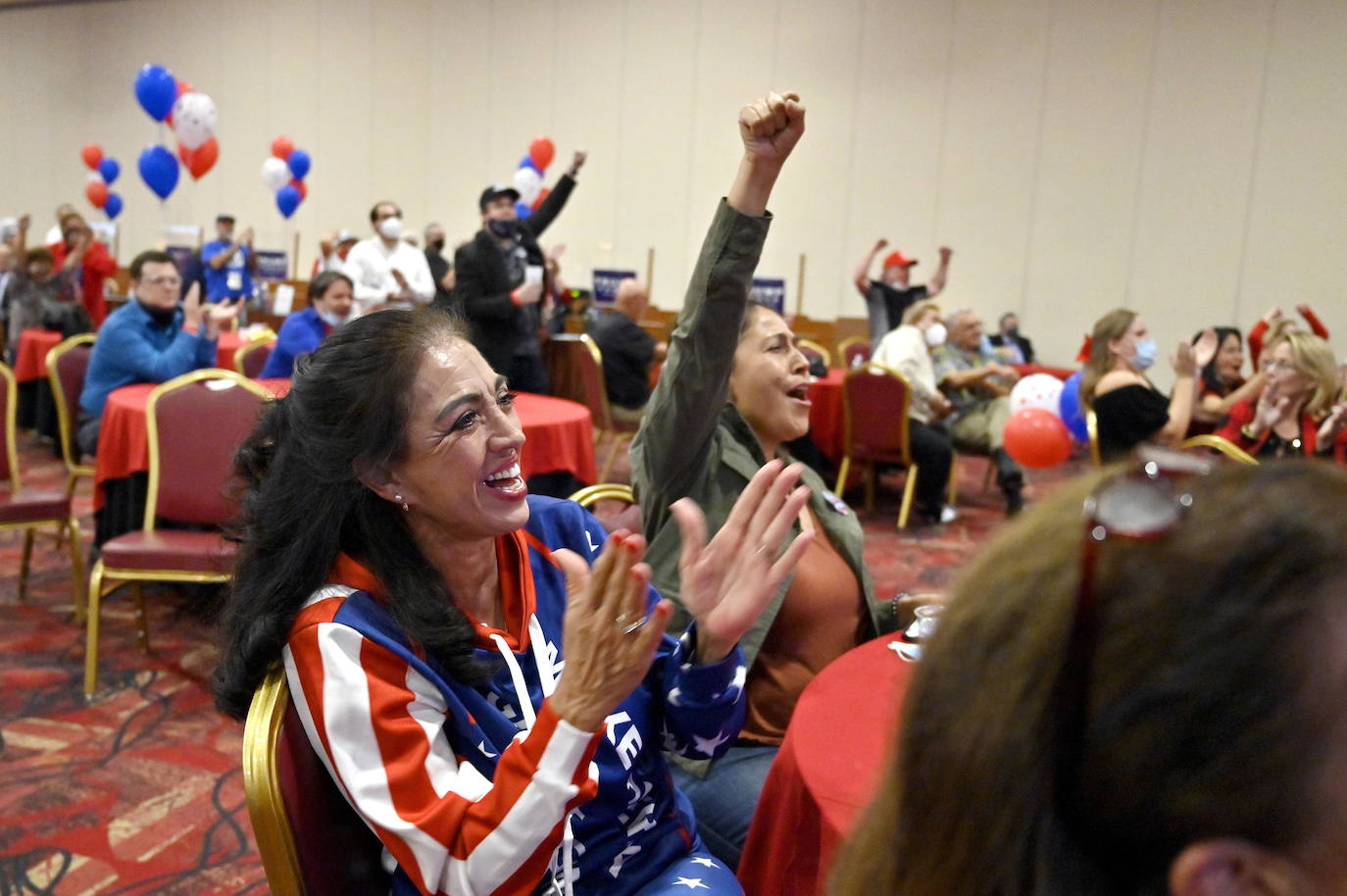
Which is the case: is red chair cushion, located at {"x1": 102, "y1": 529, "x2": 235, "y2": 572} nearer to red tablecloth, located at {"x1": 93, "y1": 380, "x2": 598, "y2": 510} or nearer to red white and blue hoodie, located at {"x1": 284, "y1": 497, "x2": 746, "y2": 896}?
red tablecloth, located at {"x1": 93, "y1": 380, "x2": 598, "y2": 510}

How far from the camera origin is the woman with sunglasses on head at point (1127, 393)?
420 centimetres

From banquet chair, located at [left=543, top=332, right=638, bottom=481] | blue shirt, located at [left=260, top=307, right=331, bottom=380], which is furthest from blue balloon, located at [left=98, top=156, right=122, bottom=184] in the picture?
blue shirt, located at [left=260, top=307, right=331, bottom=380]

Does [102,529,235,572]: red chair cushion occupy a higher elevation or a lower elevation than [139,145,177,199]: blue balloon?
lower

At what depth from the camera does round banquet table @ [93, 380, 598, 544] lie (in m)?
3.70

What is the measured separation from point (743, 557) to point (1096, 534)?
0.80 metres

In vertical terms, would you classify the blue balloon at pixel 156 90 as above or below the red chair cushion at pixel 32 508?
above

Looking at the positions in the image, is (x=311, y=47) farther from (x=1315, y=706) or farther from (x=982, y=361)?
(x=1315, y=706)

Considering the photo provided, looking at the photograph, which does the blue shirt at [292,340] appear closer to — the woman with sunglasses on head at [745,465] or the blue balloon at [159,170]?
the woman with sunglasses on head at [745,465]

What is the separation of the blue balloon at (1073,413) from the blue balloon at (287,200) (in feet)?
31.5

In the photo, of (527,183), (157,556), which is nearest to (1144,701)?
(157,556)

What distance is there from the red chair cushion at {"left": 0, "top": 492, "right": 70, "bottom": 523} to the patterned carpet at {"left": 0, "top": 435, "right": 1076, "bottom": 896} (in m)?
0.45

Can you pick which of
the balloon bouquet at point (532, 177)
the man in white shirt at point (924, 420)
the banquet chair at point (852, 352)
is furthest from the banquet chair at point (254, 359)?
the balloon bouquet at point (532, 177)

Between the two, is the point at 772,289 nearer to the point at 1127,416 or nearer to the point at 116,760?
the point at 1127,416

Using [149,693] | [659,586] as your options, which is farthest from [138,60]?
[659,586]
